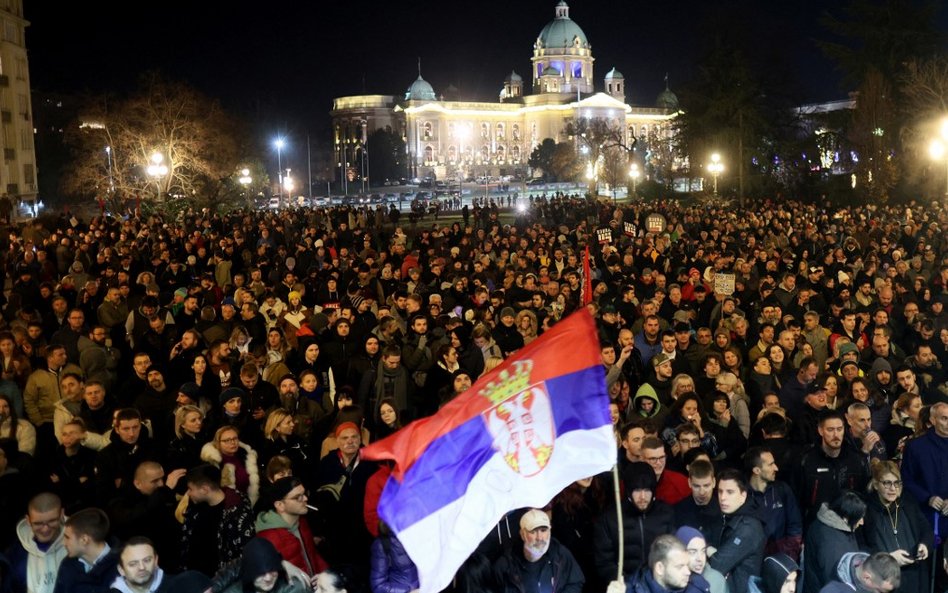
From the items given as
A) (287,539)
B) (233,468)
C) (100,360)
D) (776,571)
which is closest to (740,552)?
(776,571)

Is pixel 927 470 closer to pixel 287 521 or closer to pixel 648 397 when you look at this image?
pixel 648 397

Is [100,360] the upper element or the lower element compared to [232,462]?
upper

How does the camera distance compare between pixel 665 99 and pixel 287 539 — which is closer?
pixel 287 539

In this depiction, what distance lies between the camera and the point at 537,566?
Result: 5.19 metres

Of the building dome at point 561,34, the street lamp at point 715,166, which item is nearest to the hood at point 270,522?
the street lamp at point 715,166

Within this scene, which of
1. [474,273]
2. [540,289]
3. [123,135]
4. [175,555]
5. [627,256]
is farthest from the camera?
[123,135]

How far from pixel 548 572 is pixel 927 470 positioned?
303 cm

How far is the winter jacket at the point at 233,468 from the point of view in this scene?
6.53 meters

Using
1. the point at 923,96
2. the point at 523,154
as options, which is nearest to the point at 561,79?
the point at 523,154

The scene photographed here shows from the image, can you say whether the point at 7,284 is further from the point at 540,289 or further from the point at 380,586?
the point at 380,586

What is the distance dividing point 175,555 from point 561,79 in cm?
14600

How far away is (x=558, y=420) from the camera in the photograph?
15.9ft

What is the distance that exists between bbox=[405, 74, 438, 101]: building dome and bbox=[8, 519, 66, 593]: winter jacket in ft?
460

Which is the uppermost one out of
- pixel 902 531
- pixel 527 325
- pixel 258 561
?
pixel 527 325
